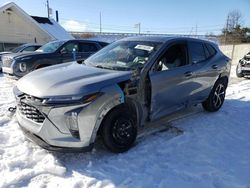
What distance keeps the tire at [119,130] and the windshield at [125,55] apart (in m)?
0.80

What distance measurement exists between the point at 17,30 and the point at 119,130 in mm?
22716

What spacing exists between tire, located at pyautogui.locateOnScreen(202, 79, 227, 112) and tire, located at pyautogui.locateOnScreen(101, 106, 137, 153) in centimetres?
263

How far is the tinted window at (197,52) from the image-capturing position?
5199 millimetres

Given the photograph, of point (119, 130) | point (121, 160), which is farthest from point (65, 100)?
point (121, 160)

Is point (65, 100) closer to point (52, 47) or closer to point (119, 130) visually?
point (119, 130)

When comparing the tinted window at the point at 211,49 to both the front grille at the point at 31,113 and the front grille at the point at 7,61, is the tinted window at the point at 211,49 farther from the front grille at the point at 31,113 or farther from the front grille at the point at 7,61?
the front grille at the point at 7,61

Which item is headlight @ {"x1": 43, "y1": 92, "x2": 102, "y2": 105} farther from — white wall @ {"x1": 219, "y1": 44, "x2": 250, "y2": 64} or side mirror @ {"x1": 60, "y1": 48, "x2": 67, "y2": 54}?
white wall @ {"x1": 219, "y1": 44, "x2": 250, "y2": 64}

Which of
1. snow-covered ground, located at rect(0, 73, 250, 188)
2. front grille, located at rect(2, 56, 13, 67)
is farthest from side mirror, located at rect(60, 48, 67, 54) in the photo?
snow-covered ground, located at rect(0, 73, 250, 188)

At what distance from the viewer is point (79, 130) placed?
10.8 feet

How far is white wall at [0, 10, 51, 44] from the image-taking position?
22616 millimetres

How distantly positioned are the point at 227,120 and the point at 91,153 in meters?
3.13

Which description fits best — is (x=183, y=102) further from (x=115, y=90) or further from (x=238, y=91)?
(x=238, y=91)

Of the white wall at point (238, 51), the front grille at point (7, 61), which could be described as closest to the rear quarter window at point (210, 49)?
the front grille at point (7, 61)

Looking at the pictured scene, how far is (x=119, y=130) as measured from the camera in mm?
3775
